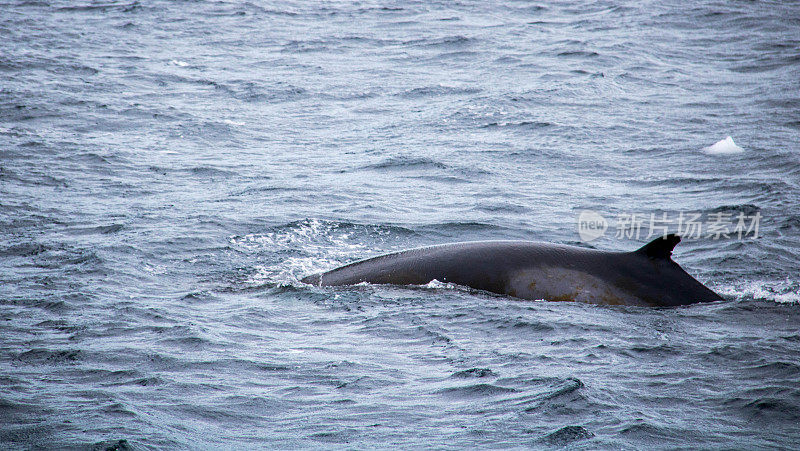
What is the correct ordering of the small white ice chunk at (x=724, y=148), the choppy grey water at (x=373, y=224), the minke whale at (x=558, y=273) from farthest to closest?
the small white ice chunk at (x=724, y=148) < the minke whale at (x=558, y=273) < the choppy grey water at (x=373, y=224)

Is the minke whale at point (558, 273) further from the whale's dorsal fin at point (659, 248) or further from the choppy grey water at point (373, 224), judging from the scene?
the choppy grey water at point (373, 224)

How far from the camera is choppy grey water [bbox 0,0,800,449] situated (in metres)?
6.38

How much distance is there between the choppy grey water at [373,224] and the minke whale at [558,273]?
6.7 inches

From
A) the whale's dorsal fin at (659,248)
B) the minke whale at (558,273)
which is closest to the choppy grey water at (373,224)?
the minke whale at (558,273)

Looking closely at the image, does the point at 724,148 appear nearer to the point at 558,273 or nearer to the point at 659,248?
the point at 659,248

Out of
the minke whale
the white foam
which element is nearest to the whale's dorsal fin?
the minke whale

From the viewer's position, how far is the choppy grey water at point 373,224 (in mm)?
6375

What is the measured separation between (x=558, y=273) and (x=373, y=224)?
382 centimetres

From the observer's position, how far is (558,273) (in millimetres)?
8547

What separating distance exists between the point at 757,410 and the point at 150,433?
167 inches

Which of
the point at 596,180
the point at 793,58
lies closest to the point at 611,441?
the point at 596,180

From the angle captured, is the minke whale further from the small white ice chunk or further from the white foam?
the small white ice chunk

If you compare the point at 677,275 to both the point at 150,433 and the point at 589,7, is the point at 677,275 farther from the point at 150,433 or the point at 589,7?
the point at 589,7

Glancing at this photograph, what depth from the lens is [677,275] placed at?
27.8 ft
